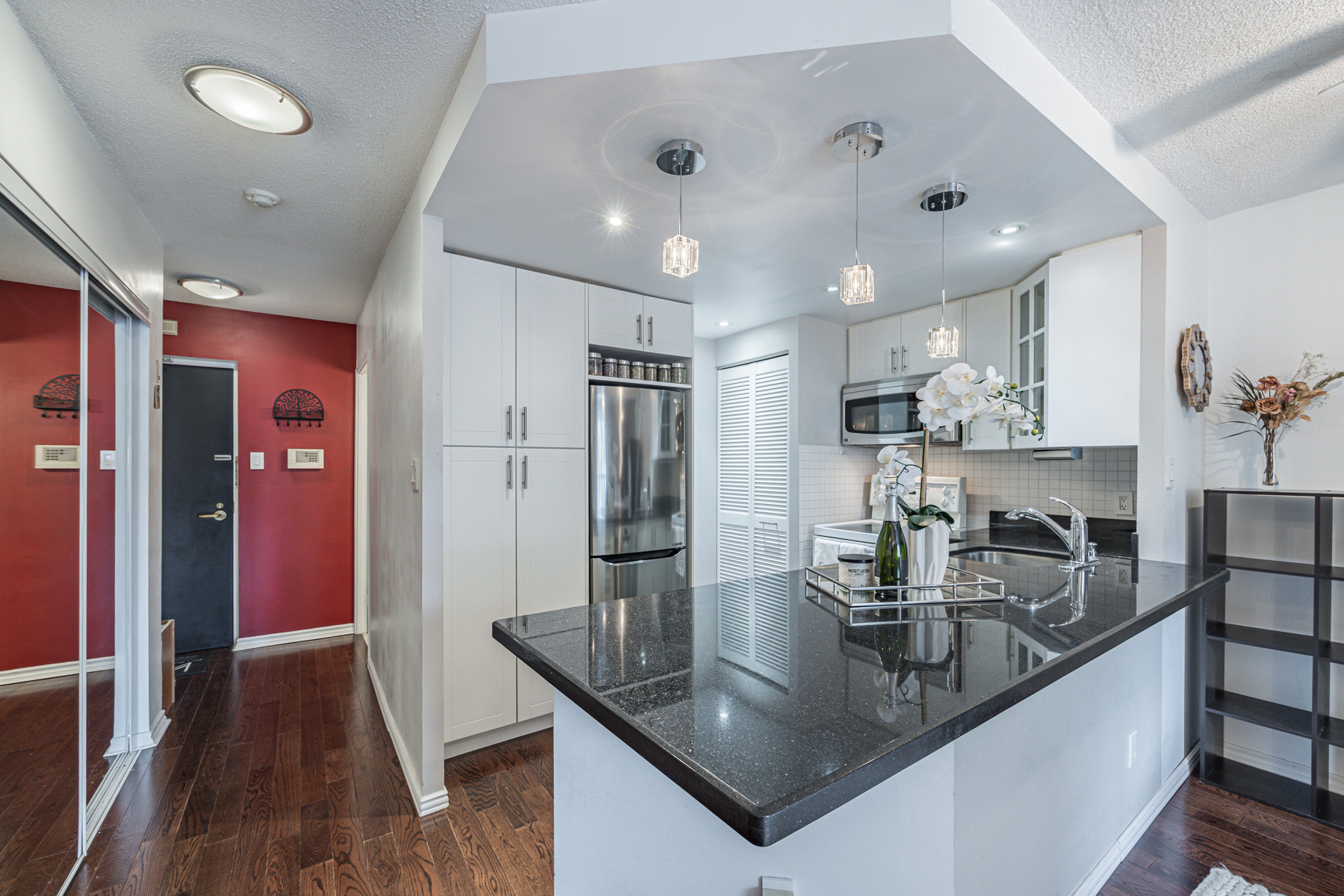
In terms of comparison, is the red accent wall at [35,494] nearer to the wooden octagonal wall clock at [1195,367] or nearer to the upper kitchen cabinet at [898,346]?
the upper kitchen cabinet at [898,346]

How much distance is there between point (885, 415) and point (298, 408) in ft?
13.4

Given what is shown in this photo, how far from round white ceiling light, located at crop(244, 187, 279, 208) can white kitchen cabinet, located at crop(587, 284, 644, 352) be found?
4.45ft

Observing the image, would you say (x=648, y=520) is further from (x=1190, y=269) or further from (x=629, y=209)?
(x=1190, y=269)

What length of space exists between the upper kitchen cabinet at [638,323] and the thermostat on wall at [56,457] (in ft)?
6.32

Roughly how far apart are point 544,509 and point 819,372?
204 cm

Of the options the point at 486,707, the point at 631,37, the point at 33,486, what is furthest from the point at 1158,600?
the point at 33,486

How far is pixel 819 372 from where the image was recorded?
3.81 meters

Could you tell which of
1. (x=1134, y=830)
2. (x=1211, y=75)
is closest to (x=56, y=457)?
(x=1211, y=75)

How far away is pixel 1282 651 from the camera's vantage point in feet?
7.34

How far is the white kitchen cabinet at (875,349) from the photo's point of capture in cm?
366

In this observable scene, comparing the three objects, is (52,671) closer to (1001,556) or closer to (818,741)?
(818,741)

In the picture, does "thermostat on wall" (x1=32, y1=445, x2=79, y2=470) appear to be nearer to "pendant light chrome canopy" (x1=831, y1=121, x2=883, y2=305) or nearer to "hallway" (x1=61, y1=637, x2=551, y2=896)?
"hallway" (x1=61, y1=637, x2=551, y2=896)

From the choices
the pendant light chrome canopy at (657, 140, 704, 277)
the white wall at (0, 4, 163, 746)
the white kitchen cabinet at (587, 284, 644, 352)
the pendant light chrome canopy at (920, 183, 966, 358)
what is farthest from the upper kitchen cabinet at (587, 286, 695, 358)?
the white wall at (0, 4, 163, 746)

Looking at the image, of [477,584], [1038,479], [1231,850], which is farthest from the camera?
[1038,479]
